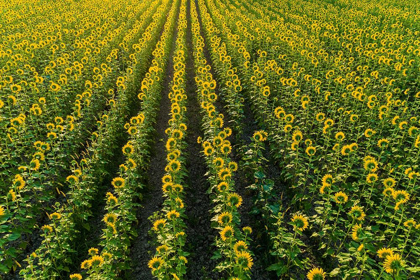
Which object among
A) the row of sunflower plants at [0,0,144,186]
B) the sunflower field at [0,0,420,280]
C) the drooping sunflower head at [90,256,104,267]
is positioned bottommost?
the sunflower field at [0,0,420,280]

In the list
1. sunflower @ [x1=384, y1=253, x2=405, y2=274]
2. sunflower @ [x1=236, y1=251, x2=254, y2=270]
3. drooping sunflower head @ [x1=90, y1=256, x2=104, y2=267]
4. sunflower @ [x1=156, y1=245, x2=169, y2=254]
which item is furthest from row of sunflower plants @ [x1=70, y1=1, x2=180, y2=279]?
sunflower @ [x1=384, y1=253, x2=405, y2=274]

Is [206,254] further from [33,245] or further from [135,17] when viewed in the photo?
[135,17]

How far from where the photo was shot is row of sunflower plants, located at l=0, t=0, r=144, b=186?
6146 mm

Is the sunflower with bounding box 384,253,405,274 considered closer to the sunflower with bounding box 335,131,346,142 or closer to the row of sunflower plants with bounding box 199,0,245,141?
the sunflower with bounding box 335,131,346,142

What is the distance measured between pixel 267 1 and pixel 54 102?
86.1ft

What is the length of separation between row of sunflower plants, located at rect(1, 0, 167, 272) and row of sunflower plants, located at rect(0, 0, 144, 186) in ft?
1.57

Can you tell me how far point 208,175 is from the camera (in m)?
6.62

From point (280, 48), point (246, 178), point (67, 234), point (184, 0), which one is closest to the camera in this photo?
point (67, 234)

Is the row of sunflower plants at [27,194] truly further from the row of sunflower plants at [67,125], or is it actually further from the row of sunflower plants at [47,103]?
the row of sunflower plants at [47,103]

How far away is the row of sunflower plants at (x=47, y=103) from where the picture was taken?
6.15 metres

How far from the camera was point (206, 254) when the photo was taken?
4.89 m

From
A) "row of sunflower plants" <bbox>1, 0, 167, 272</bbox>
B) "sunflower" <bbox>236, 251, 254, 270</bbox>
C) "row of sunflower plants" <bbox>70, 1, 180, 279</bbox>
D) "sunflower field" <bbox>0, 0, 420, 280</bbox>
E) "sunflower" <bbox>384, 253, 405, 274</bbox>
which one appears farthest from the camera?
"row of sunflower plants" <bbox>1, 0, 167, 272</bbox>

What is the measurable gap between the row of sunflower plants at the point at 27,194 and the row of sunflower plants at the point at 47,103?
0.48m

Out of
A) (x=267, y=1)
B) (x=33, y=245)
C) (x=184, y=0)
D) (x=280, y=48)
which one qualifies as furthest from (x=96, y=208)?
(x=184, y=0)
